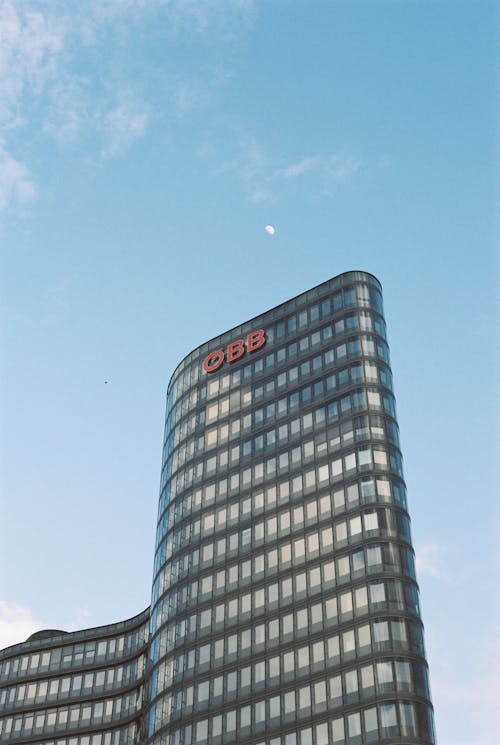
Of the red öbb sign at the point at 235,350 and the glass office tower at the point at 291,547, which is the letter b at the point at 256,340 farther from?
the glass office tower at the point at 291,547

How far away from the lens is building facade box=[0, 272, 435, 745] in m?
89.9

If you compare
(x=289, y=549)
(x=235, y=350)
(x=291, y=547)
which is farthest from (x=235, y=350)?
→ (x=289, y=549)

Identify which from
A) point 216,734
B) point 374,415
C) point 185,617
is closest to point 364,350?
point 374,415

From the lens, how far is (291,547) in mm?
103125

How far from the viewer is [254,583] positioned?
10381 cm

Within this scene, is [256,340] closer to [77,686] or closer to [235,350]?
[235,350]

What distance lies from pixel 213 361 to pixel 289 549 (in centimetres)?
3521

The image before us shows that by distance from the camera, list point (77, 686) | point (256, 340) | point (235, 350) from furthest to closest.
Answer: point (77, 686)
point (235, 350)
point (256, 340)

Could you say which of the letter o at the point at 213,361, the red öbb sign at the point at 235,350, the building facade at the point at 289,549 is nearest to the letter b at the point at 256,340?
the red öbb sign at the point at 235,350

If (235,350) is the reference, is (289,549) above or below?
below

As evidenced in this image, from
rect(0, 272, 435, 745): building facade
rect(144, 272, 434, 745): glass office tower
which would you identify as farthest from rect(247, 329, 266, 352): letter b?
rect(144, 272, 434, 745): glass office tower

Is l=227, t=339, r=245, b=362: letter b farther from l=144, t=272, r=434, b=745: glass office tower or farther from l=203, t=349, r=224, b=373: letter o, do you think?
l=203, t=349, r=224, b=373: letter o

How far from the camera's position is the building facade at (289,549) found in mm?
89938

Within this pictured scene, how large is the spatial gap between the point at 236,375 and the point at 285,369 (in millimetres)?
8526
